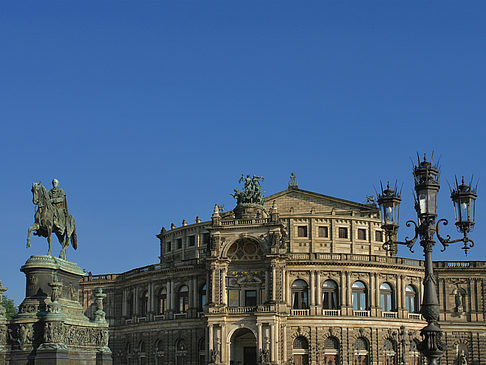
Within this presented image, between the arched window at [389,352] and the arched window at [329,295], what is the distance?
6.48 metres

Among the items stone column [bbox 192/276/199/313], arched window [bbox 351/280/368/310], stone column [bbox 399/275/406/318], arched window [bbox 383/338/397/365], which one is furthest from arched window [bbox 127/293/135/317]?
stone column [bbox 399/275/406/318]

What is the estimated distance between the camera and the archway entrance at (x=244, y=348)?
259ft

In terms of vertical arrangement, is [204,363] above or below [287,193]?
below

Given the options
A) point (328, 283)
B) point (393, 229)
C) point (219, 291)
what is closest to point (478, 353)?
point (328, 283)

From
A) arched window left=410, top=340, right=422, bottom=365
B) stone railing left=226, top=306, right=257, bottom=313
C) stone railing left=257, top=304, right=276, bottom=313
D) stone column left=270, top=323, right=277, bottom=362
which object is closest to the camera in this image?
stone column left=270, top=323, right=277, bottom=362

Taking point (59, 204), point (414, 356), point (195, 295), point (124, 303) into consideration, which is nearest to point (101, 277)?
point (124, 303)

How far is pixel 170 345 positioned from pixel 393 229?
61.9 m

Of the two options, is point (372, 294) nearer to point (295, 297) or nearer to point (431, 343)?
point (295, 297)

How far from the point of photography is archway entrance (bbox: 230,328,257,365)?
78.9m

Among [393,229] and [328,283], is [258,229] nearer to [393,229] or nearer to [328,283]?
[328,283]

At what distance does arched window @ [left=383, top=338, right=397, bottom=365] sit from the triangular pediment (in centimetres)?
1615

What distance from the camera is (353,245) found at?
85.1 meters

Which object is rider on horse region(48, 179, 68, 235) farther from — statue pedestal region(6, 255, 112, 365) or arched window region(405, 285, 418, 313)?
arched window region(405, 285, 418, 313)

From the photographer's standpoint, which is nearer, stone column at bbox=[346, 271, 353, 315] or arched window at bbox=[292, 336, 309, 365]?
arched window at bbox=[292, 336, 309, 365]
